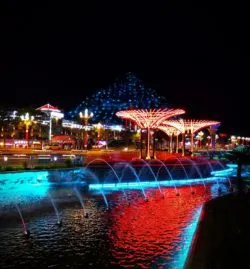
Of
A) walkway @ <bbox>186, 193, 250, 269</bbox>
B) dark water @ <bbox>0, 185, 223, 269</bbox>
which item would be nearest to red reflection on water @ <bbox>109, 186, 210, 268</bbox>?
dark water @ <bbox>0, 185, 223, 269</bbox>

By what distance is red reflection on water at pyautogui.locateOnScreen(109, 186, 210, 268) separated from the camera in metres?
9.21

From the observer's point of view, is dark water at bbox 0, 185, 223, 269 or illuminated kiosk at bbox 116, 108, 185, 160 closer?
dark water at bbox 0, 185, 223, 269

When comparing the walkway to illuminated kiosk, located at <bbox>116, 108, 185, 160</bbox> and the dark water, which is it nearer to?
the dark water

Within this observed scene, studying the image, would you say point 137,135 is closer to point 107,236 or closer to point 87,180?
point 87,180

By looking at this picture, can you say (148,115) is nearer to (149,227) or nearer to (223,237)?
(149,227)

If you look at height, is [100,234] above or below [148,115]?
below

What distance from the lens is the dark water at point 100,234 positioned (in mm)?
8852

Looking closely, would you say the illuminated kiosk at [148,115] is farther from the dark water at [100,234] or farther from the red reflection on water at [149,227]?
the dark water at [100,234]

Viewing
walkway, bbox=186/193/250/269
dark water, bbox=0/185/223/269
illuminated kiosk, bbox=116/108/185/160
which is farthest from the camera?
illuminated kiosk, bbox=116/108/185/160

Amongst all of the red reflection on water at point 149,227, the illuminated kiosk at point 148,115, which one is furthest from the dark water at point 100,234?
the illuminated kiosk at point 148,115

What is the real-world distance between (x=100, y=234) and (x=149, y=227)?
62.2 inches

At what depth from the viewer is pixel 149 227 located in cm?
1211

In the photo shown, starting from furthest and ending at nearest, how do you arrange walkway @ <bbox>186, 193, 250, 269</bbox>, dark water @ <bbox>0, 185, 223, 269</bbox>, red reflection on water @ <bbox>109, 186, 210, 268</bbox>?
red reflection on water @ <bbox>109, 186, 210, 268</bbox> < dark water @ <bbox>0, 185, 223, 269</bbox> < walkway @ <bbox>186, 193, 250, 269</bbox>

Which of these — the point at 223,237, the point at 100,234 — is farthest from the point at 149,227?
the point at 223,237
